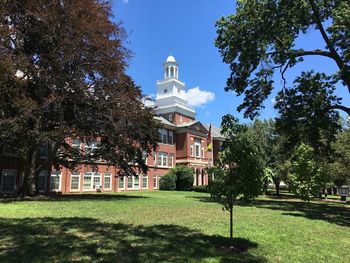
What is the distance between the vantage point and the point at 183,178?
154ft

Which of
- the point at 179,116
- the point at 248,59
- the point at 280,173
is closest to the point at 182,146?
the point at 179,116

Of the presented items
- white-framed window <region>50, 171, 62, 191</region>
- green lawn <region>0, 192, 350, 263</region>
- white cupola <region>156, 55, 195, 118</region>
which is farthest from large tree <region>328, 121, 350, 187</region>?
green lawn <region>0, 192, 350, 263</region>

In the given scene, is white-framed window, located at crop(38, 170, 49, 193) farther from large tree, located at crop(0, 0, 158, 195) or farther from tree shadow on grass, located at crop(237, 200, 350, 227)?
tree shadow on grass, located at crop(237, 200, 350, 227)

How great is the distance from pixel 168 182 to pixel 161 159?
5.19 m

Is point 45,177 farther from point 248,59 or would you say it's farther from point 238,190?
point 238,190

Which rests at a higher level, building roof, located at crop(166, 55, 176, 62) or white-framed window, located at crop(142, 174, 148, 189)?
building roof, located at crop(166, 55, 176, 62)

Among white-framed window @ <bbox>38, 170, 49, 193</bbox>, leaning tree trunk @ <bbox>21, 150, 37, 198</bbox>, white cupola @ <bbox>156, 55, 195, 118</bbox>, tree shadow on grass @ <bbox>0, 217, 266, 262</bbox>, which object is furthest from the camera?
→ white cupola @ <bbox>156, 55, 195, 118</bbox>

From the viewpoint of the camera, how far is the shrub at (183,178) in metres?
46.8

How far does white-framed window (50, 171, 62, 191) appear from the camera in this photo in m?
34.1

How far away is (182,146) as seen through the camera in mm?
54281

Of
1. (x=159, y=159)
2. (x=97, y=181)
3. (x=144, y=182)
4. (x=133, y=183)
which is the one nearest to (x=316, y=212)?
(x=97, y=181)

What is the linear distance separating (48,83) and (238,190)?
16.8m

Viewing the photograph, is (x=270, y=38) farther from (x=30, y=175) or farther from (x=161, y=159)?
(x=161, y=159)

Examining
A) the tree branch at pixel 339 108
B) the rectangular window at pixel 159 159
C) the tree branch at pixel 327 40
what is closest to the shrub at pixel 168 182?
the rectangular window at pixel 159 159
